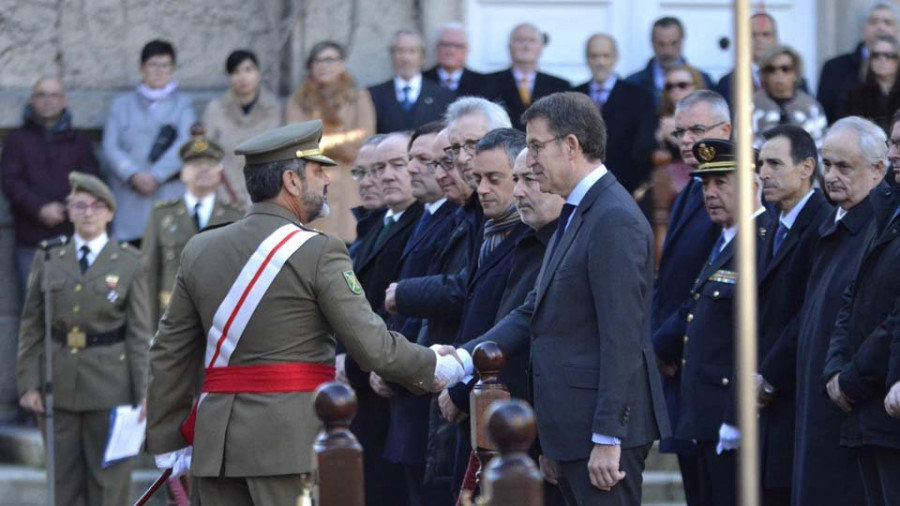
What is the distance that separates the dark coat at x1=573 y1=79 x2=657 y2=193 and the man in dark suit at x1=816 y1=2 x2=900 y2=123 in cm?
113

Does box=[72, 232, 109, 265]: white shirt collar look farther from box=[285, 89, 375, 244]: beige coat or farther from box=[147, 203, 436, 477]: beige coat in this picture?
box=[147, 203, 436, 477]: beige coat

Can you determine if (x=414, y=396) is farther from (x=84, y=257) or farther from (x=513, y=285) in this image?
(x=84, y=257)

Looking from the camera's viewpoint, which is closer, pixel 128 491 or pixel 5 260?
pixel 128 491

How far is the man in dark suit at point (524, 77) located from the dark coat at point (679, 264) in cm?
328

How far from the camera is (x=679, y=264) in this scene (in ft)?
26.9

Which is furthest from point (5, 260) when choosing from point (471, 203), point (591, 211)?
point (591, 211)

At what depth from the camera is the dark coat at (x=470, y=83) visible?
11508 mm

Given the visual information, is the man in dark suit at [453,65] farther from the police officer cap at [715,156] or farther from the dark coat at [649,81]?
the police officer cap at [715,156]

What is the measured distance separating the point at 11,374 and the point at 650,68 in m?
4.56

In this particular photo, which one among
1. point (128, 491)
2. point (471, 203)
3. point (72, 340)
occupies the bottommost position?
point (128, 491)

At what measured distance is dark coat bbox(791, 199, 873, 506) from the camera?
684 centimetres

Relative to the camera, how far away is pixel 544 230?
6.74m

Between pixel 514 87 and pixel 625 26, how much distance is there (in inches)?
61.4

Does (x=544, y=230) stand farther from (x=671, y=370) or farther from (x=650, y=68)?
(x=650, y=68)
